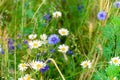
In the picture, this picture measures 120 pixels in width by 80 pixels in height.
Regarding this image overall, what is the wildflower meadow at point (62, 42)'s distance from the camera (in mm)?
1613

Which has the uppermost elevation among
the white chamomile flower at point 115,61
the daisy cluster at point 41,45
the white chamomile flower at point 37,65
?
the daisy cluster at point 41,45

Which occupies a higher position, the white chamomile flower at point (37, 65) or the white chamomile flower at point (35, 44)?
the white chamomile flower at point (35, 44)

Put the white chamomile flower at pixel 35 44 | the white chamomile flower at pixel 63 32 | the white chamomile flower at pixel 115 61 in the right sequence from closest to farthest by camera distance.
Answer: the white chamomile flower at pixel 115 61
the white chamomile flower at pixel 35 44
the white chamomile flower at pixel 63 32

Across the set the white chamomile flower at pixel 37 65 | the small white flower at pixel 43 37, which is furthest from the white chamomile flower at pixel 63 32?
the white chamomile flower at pixel 37 65

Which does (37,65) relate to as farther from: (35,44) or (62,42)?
(62,42)

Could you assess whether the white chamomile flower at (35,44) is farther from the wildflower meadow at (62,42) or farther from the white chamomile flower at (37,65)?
the white chamomile flower at (37,65)

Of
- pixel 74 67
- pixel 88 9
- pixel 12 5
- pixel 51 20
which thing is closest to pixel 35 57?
pixel 74 67

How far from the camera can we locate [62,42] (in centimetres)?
207

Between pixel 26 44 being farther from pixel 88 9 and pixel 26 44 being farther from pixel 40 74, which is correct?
pixel 88 9

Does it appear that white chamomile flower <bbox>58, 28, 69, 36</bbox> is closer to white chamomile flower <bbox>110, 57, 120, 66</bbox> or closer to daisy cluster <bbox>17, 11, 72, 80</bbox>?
daisy cluster <bbox>17, 11, 72, 80</bbox>

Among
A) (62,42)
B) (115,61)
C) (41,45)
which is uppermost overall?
(62,42)

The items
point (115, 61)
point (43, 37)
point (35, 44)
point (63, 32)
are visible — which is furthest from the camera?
point (63, 32)

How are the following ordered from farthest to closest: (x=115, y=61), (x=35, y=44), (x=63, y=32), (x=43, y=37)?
(x=63, y=32), (x=43, y=37), (x=35, y=44), (x=115, y=61)

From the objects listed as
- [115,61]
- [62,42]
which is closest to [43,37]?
[62,42]
